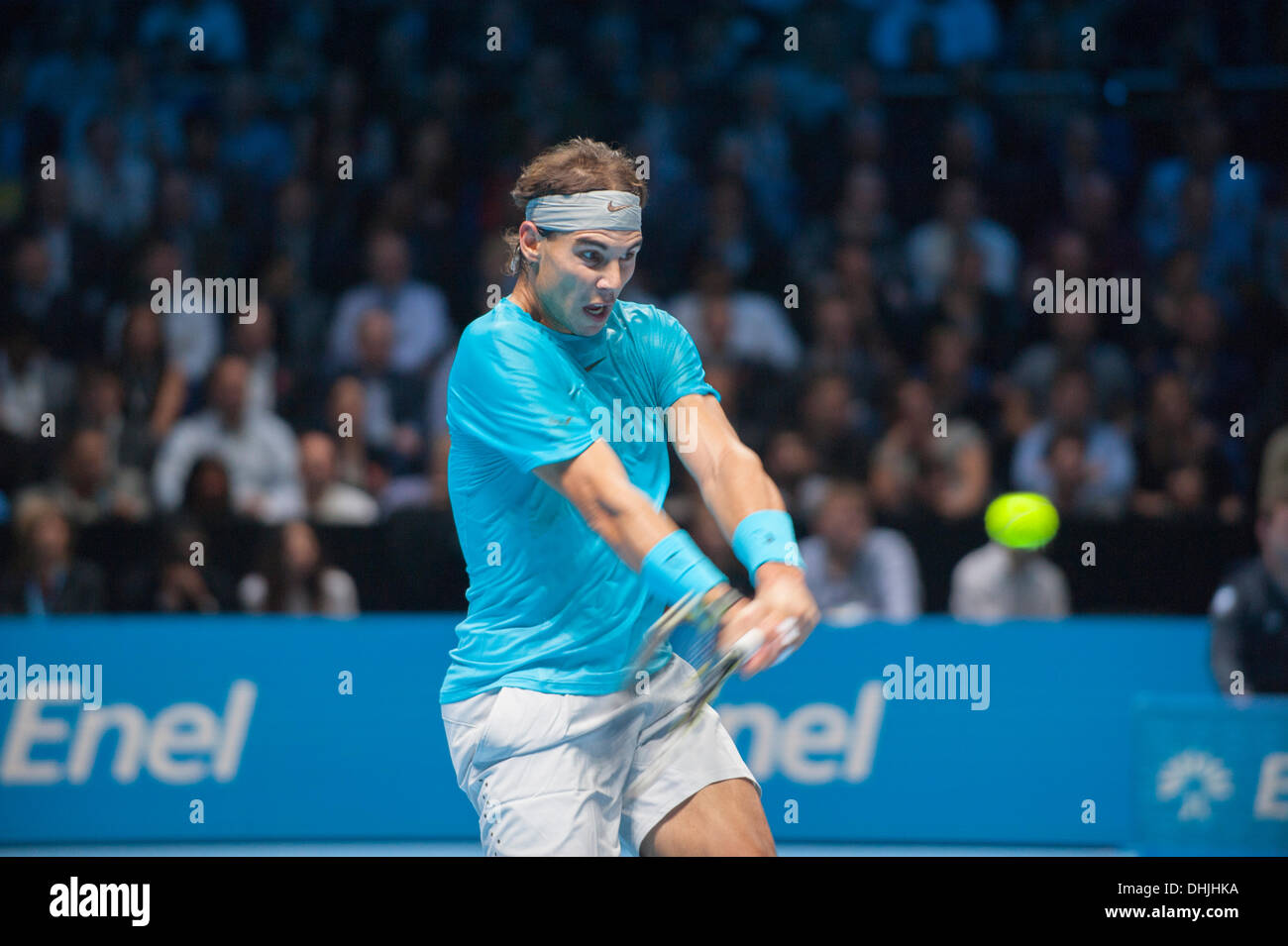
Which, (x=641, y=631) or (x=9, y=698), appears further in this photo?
(x=9, y=698)

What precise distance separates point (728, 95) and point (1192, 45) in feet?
10.6

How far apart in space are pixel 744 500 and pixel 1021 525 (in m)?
4.61

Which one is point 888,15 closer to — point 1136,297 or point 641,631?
point 1136,297

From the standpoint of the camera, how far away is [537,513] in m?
3.32

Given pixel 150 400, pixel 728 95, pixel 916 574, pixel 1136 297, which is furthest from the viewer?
pixel 728 95

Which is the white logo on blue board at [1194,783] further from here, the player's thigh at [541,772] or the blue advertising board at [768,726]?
the player's thigh at [541,772]

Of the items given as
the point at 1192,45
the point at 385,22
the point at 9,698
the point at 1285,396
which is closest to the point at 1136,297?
the point at 1285,396

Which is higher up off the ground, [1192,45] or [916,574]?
[1192,45]

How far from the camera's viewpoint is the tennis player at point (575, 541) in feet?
10.5

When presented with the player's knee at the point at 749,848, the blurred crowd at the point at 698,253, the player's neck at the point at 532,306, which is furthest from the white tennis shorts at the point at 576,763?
the blurred crowd at the point at 698,253

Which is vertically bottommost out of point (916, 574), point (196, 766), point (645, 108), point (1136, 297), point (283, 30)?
point (196, 766)

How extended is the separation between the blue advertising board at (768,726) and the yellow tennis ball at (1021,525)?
53 cm

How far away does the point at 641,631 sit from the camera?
11.3 ft

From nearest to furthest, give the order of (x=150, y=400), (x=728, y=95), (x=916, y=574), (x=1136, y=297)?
(x=916, y=574), (x=150, y=400), (x=1136, y=297), (x=728, y=95)
